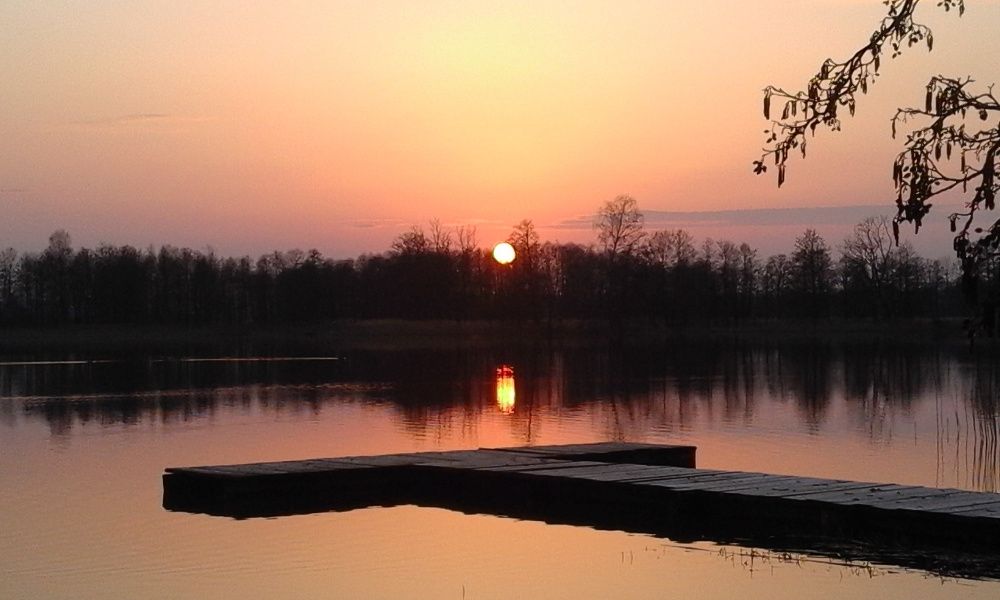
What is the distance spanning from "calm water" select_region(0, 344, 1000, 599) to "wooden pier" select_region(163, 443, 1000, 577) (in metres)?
0.52

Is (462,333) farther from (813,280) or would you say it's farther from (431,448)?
(431,448)

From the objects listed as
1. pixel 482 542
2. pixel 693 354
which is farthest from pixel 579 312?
pixel 482 542

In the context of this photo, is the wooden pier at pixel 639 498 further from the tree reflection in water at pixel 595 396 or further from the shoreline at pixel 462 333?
the shoreline at pixel 462 333

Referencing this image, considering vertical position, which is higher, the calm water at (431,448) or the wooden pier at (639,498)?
the wooden pier at (639,498)

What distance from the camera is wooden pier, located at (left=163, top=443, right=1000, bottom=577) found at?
42.2 feet

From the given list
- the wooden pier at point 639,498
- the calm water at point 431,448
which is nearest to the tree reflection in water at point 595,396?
the calm water at point 431,448

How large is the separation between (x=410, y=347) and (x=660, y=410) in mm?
49650

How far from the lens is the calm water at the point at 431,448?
40.5 ft

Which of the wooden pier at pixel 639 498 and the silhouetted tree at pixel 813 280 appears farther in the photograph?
the silhouetted tree at pixel 813 280

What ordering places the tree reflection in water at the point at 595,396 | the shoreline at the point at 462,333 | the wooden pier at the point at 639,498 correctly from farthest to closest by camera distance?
the shoreline at the point at 462,333
the tree reflection in water at the point at 595,396
the wooden pier at the point at 639,498

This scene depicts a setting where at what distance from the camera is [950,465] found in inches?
823

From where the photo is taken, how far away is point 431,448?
24.5m

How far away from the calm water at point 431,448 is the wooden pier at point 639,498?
516 mm

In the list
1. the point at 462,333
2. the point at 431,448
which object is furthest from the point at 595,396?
the point at 462,333
